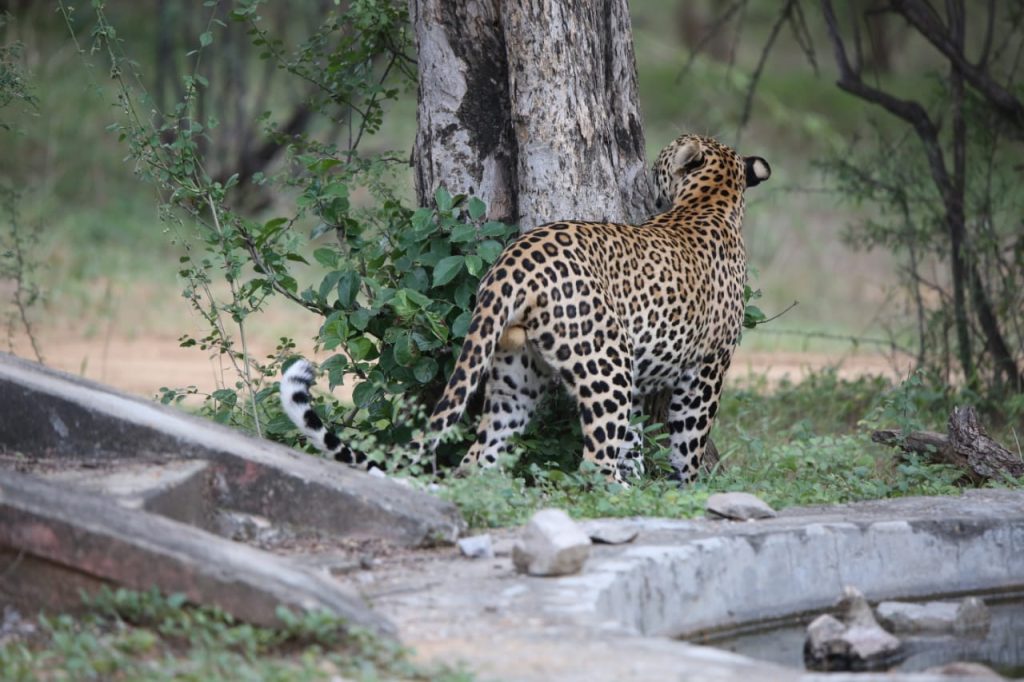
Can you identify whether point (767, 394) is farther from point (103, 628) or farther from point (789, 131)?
point (789, 131)

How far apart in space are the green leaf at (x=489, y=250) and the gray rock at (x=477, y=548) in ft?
6.66

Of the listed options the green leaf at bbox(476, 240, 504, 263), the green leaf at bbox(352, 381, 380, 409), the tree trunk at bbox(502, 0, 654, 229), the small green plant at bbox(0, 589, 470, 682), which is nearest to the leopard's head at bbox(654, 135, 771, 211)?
the tree trunk at bbox(502, 0, 654, 229)

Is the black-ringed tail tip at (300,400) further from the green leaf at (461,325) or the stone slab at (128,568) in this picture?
the stone slab at (128,568)

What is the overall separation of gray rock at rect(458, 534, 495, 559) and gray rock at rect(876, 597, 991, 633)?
141cm

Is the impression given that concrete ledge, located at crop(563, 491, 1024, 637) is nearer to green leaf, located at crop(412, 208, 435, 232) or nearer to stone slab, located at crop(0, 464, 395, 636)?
stone slab, located at crop(0, 464, 395, 636)

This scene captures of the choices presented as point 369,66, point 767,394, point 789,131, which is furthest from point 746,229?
point 369,66

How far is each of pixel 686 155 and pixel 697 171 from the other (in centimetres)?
10

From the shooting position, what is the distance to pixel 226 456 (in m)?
5.16

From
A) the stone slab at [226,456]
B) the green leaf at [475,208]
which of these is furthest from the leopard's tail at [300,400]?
the green leaf at [475,208]

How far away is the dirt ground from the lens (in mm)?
11211

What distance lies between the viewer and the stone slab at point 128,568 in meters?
4.09

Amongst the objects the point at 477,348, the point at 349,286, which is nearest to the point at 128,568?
the point at 477,348

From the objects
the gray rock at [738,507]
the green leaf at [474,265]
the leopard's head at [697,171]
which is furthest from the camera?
the leopard's head at [697,171]

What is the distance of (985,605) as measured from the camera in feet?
17.8
